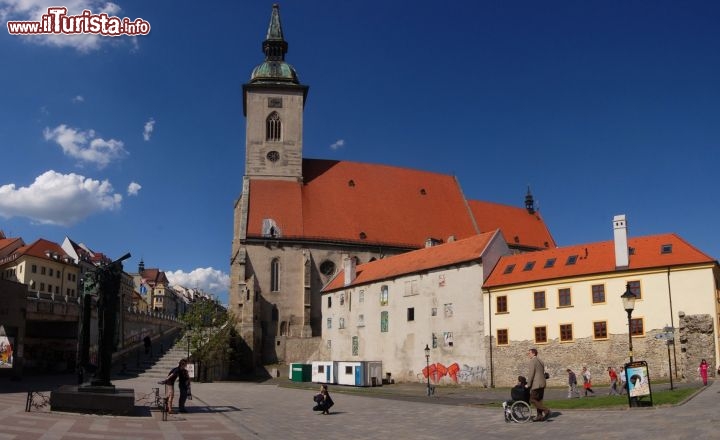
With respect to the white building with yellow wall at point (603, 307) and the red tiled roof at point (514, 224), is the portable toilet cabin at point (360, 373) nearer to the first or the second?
the white building with yellow wall at point (603, 307)

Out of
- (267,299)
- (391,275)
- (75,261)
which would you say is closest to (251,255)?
(267,299)

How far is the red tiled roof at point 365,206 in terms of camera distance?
66.8 metres

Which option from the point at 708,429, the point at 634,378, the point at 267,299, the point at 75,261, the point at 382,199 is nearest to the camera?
the point at 708,429

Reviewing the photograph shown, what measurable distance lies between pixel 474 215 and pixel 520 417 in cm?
5671

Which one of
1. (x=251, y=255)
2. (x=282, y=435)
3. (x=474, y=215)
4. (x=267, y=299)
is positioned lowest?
(x=282, y=435)

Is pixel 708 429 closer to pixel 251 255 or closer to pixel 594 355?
pixel 594 355

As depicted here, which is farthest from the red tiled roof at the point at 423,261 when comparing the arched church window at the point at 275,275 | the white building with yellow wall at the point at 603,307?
the arched church window at the point at 275,275

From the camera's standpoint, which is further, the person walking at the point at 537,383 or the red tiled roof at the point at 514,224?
the red tiled roof at the point at 514,224

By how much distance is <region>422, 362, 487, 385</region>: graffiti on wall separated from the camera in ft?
144

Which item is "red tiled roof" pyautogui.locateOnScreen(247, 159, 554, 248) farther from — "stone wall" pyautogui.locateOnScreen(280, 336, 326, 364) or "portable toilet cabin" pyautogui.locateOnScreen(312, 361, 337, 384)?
"portable toilet cabin" pyautogui.locateOnScreen(312, 361, 337, 384)

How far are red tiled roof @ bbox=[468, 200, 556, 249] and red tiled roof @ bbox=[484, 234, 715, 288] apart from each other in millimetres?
27722

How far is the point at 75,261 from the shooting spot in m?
93.5

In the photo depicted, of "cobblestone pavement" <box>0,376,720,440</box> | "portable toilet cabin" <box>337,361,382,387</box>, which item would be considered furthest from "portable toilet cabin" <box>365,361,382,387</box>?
"cobblestone pavement" <box>0,376,720,440</box>

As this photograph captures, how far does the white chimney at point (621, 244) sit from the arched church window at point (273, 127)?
4058 cm
